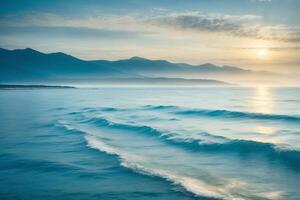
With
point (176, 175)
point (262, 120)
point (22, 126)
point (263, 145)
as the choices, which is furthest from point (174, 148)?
point (262, 120)

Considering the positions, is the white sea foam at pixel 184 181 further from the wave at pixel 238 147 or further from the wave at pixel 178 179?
the wave at pixel 238 147

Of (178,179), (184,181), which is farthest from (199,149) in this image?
(184,181)

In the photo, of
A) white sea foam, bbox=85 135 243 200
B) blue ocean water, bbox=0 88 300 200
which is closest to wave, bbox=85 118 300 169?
blue ocean water, bbox=0 88 300 200

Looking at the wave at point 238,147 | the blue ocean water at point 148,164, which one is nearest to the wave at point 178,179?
the blue ocean water at point 148,164

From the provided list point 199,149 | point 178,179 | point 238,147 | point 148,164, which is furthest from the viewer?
point 238,147

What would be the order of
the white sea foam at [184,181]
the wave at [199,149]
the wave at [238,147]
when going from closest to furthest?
the white sea foam at [184,181] < the wave at [199,149] < the wave at [238,147]

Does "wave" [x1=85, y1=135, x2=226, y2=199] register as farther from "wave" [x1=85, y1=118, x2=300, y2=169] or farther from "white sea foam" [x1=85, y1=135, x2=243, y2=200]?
"wave" [x1=85, y1=118, x2=300, y2=169]

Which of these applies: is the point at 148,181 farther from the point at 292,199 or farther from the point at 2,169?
the point at 2,169

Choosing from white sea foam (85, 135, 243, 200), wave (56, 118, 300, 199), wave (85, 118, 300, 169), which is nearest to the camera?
white sea foam (85, 135, 243, 200)

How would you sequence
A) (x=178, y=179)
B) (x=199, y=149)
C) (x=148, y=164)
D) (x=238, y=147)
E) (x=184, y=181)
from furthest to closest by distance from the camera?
(x=238, y=147)
(x=199, y=149)
(x=148, y=164)
(x=178, y=179)
(x=184, y=181)

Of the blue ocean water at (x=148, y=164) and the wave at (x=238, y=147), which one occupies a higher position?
the wave at (x=238, y=147)

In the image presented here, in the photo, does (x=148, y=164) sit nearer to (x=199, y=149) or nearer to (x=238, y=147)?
(x=199, y=149)
